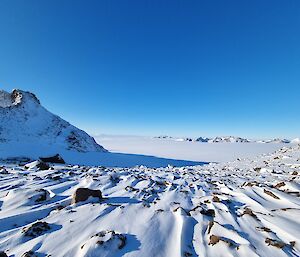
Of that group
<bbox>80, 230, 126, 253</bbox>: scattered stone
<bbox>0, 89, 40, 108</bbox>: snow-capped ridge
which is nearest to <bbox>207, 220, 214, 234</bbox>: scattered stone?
<bbox>80, 230, 126, 253</bbox>: scattered stone

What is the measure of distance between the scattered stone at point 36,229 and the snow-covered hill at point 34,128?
19216 mm

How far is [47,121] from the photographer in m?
28.1

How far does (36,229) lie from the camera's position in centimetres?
288

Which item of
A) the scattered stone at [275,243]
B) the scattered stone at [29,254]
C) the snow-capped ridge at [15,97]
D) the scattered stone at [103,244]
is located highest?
the snow-capped ridge at [15,97]

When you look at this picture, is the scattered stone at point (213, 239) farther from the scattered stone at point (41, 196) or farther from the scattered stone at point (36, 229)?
the scattered stone at point (41, 196)

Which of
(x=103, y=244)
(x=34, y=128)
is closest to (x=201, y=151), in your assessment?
(x=34, y=128)

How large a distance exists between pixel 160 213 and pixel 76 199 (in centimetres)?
147

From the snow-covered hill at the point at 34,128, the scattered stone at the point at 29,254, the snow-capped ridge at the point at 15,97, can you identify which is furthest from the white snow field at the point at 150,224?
the snow-capped ridge at the point at 15,97

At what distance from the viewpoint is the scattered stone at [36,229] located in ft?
9.14

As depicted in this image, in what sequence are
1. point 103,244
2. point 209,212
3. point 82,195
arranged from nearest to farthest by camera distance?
1. point 103,244
2. point 209,212
3. point 82,195

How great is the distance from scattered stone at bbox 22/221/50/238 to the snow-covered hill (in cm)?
1922

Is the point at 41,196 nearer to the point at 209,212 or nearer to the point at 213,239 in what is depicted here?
the point at 209,212

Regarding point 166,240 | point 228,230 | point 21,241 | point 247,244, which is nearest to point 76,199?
point 21,241

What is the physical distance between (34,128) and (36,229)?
83.4 feet
